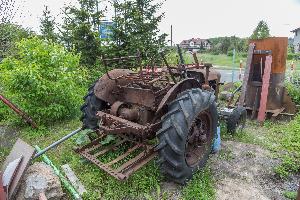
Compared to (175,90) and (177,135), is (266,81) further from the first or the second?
(177,135)

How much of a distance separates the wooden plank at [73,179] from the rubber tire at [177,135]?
1.10 metres

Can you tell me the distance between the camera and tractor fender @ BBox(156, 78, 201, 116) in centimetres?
369

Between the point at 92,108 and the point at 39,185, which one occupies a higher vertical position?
the point at 92,108

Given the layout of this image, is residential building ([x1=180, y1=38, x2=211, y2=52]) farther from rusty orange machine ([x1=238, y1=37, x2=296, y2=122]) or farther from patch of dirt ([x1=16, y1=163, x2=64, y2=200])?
patch of dirt ([x1=16, y1=163, x2=64, y2=200])

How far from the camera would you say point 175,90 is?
12.7 feet

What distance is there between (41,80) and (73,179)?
2.65 metres

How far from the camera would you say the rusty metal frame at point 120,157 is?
362 centimetres

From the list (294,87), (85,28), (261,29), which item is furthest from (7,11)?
(261,29)

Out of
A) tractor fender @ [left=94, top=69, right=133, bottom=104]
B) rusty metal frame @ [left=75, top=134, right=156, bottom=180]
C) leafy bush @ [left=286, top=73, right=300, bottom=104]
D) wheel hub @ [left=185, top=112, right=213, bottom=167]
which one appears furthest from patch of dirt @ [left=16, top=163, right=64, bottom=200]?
leafy bush @ [left=286, top=73, right=300, bottom=104]

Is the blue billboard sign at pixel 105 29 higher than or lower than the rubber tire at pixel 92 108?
higher

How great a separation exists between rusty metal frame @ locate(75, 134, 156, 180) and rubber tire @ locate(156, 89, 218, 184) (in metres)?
0.38

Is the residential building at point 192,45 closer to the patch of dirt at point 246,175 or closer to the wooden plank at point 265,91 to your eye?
the wooden plank at point 265,91

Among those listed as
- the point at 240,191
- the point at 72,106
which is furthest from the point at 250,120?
the point at 72,106

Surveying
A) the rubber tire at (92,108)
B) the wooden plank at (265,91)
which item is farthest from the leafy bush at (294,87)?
the rubber tire at (92,108)
